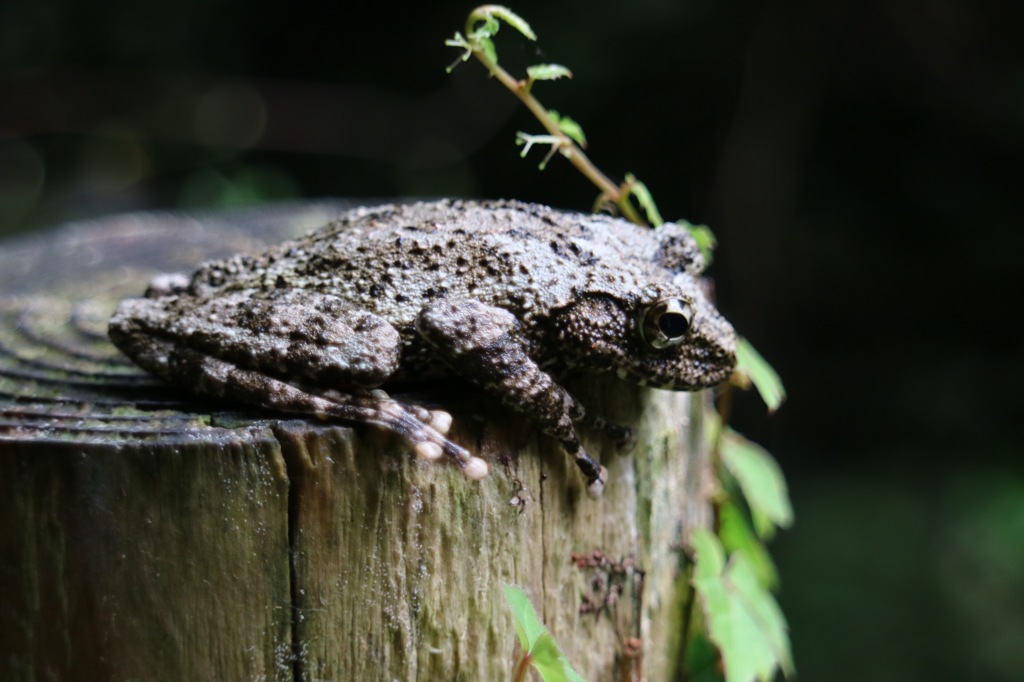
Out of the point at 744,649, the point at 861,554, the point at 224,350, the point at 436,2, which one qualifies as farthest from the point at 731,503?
the point at 436,2

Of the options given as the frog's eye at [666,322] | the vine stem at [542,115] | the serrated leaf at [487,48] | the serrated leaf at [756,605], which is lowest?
the serrated leaf at [756,605]

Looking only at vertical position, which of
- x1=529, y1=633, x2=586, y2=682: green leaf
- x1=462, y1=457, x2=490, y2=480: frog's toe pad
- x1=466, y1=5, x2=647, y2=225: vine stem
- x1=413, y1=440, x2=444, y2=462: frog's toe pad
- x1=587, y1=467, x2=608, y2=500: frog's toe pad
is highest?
x1=466, y1=5, x2=647, y2=225: vine stem

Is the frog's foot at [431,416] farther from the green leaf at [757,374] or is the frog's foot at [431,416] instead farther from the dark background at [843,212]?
the dark background at [843,212]

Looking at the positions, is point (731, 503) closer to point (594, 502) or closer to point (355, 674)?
point (594, 502)

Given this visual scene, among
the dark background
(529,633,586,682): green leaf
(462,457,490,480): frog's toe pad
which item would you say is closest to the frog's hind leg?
(462,457,490,480): frog's toe pad

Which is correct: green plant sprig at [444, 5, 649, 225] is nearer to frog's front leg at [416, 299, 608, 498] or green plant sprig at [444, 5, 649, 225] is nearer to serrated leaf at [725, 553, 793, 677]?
frog's front leg at [416, 299, 608, 498]

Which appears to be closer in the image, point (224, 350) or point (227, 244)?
point (224, 350)

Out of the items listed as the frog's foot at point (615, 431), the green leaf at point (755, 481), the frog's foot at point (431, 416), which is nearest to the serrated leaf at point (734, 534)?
the green leaf at point (755, 481)
